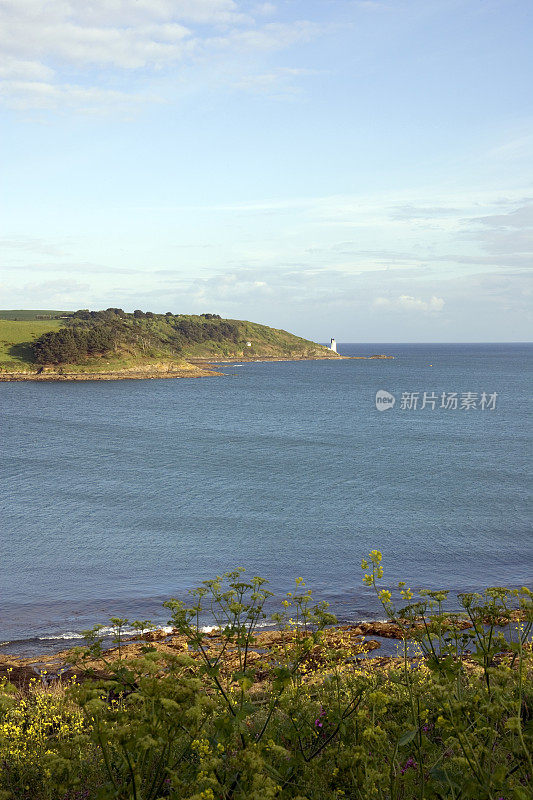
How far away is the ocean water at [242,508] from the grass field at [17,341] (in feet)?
218

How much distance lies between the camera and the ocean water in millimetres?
22516

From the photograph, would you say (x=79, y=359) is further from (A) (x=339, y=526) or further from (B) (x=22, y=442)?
(A) (x=339, y=526)

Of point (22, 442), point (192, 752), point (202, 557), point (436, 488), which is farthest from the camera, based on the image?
point (22, 442)

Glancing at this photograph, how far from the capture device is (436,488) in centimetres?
3988

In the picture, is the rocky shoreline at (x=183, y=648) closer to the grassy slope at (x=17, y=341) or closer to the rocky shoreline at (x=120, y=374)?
the rocky shoreline at (x=120, y=374)

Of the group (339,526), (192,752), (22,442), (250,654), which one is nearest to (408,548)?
(339,526)

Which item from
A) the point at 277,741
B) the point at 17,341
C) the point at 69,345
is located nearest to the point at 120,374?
the point at 69,345

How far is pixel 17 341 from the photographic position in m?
152

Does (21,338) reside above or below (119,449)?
above

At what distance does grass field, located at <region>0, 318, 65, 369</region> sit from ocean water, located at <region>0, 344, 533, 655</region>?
6637 centimetres

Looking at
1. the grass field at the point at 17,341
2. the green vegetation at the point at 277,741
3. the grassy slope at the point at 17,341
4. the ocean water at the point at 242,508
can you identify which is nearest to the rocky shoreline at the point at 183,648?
→ the ocean water at the point at 242,508

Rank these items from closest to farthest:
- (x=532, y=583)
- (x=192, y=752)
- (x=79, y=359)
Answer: (x=192, y=752)
(x=532, y=583)
(x=79, y=359)

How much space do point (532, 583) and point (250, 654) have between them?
11.3 meters

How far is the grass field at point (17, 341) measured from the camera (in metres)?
142
